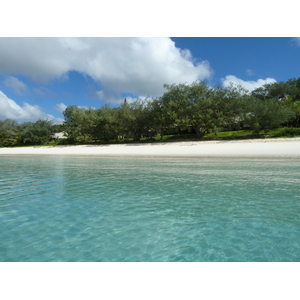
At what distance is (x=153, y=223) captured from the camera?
520 cm

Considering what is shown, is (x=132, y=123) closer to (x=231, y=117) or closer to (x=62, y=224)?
(x=231, y=117)

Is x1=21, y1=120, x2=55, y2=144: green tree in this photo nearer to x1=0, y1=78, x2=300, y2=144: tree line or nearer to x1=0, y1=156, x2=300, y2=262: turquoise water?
→ x1=0, y1=78, x2=300, y2=144: tree line

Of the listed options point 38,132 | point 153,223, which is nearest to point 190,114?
point 153,223

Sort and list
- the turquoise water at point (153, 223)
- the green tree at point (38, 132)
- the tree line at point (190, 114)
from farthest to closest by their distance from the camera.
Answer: the green tree at point (38, 132) → the tree line at point (190, 114) → the turquoise water at point (153, 223)

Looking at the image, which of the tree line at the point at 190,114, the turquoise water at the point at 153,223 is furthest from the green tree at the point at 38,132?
the turquoise water at the point at 153,223

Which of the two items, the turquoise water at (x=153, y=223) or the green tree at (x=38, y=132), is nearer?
the turquoise water at (x=153, y=223)

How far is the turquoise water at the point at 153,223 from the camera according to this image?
3904 millimetres

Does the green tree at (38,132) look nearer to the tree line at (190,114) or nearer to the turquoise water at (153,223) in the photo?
the tree line at (190,114)

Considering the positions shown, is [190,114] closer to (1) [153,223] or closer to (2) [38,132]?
(1) [153,223]

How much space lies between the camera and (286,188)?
7957 mm

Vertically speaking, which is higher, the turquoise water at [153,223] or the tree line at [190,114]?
the tree line at [190,114]

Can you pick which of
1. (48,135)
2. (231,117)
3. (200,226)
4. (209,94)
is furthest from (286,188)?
(48,135)

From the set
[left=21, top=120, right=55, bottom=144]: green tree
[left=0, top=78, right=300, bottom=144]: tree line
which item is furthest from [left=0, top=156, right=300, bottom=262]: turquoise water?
[left=21, top=120, right=55, bottom=144]: green tree
